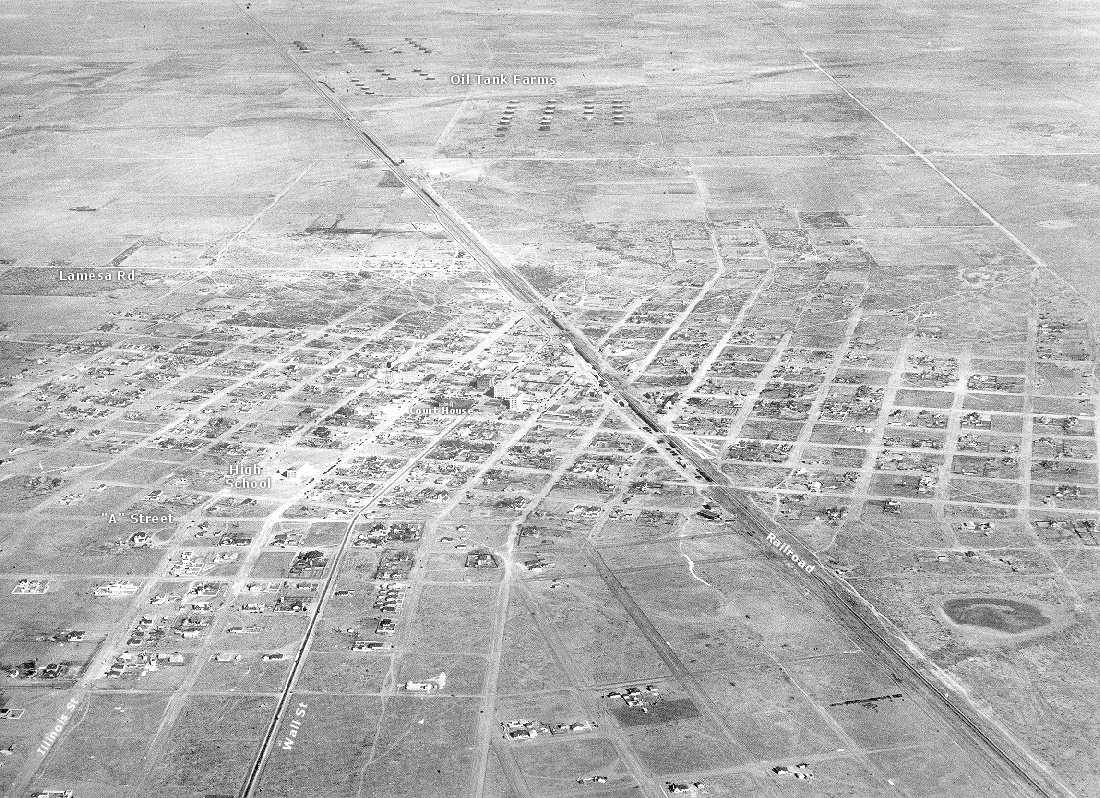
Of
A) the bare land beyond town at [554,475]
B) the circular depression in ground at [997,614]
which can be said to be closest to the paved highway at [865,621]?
the bare land beyond town at [554,475]

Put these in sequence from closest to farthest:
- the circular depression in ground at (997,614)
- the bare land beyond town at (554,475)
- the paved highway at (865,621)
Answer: the paved highway at (865,621) < the bare land beyond town at (554,475) < the circular depression in ground at (997,614)

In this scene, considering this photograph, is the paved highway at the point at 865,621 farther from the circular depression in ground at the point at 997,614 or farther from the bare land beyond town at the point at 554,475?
the circular depression in ground at the point at 997,614

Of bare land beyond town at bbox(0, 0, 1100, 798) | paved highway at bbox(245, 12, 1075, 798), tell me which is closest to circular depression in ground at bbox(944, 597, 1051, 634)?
bare land beyond town at bbox(0, 0, 1100, 798)

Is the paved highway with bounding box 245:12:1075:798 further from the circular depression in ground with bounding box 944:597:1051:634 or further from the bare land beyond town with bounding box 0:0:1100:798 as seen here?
the circular depression in ground with bounding box 944:597:1051:634

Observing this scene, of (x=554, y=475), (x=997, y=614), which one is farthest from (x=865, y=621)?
(x=554, y=475)

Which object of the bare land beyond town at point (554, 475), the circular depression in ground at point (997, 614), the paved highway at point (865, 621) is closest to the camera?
the paved highway at point (865, 621)
